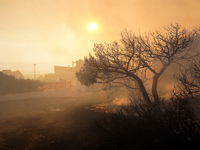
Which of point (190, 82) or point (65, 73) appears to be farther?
point (65, 73)

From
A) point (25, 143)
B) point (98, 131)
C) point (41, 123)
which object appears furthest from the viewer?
point (41, 123)

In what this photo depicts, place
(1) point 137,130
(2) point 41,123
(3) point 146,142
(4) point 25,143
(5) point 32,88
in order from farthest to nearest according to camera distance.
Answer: (5) point 32,88, (2) point 41,123, (4) point 25,143, (1) point 137,130, (3) point 146,142

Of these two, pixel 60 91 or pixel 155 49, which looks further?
pixel 60 91

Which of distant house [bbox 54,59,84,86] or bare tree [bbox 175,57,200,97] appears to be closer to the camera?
bare tree [bbox 175,57,200,97]

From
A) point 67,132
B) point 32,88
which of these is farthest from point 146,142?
point 32,88

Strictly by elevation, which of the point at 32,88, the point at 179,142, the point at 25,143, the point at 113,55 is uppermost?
the point at 113,55

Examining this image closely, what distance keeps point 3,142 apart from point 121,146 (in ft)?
23.2

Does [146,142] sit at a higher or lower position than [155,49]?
lower

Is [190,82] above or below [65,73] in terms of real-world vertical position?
below

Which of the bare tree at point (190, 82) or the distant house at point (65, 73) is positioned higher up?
the distant house at point (65, 73)

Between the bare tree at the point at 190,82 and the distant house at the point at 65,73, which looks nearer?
the bare tree at the point at 190,82

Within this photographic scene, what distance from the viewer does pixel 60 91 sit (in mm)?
26438

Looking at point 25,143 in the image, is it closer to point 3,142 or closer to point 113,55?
point 3,142

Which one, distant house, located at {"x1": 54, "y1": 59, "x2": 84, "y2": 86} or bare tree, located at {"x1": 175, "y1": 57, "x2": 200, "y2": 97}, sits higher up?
distant house, located at {"x1": 54, "y1": 59, "x2": 84, "y2": 86}
